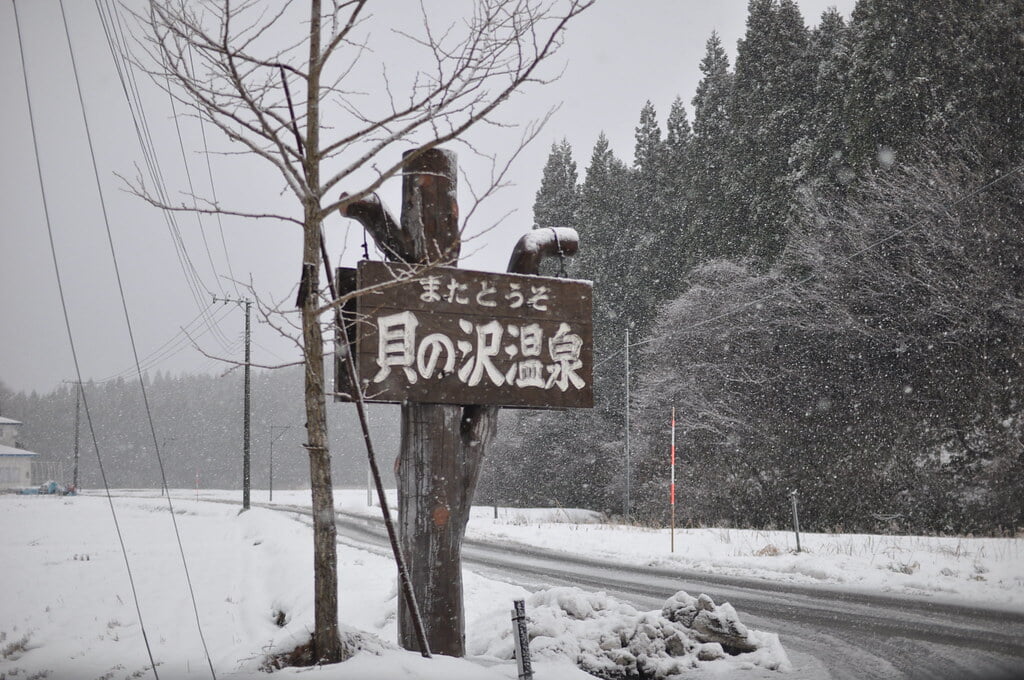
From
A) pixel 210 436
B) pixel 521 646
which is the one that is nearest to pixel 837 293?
pixel 521 646

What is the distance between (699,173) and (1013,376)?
58.5 ft

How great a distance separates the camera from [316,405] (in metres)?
3.71

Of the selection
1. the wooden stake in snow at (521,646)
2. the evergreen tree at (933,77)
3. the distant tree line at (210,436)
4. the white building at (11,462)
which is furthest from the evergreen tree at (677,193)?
the distant tree line at (210,436)

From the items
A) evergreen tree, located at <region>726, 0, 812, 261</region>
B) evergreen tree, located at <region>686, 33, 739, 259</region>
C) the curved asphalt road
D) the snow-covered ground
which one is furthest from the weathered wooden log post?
evergreen tree, located at <region>686, 33, 739, 259</region>

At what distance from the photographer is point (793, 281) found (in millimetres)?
20953

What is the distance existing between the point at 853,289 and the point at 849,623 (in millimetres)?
13509

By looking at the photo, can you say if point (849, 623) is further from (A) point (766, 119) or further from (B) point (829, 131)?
(A) point (766, 119)

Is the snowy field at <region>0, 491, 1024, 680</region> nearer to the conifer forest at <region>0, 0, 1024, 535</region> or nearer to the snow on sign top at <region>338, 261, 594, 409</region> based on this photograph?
the snow on sign top at <region>338, 261, 594, 409</region>

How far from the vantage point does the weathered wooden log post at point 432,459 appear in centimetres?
463

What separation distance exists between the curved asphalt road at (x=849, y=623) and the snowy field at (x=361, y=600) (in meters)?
0.57

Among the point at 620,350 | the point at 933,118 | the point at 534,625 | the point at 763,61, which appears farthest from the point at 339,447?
the point at 534,625

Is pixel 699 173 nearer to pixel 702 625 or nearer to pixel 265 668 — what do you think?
pixel 702 625

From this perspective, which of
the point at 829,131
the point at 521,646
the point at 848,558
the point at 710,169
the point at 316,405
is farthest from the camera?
the point at 710,169

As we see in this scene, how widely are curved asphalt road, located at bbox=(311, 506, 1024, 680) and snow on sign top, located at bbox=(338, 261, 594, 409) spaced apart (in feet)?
9.53
